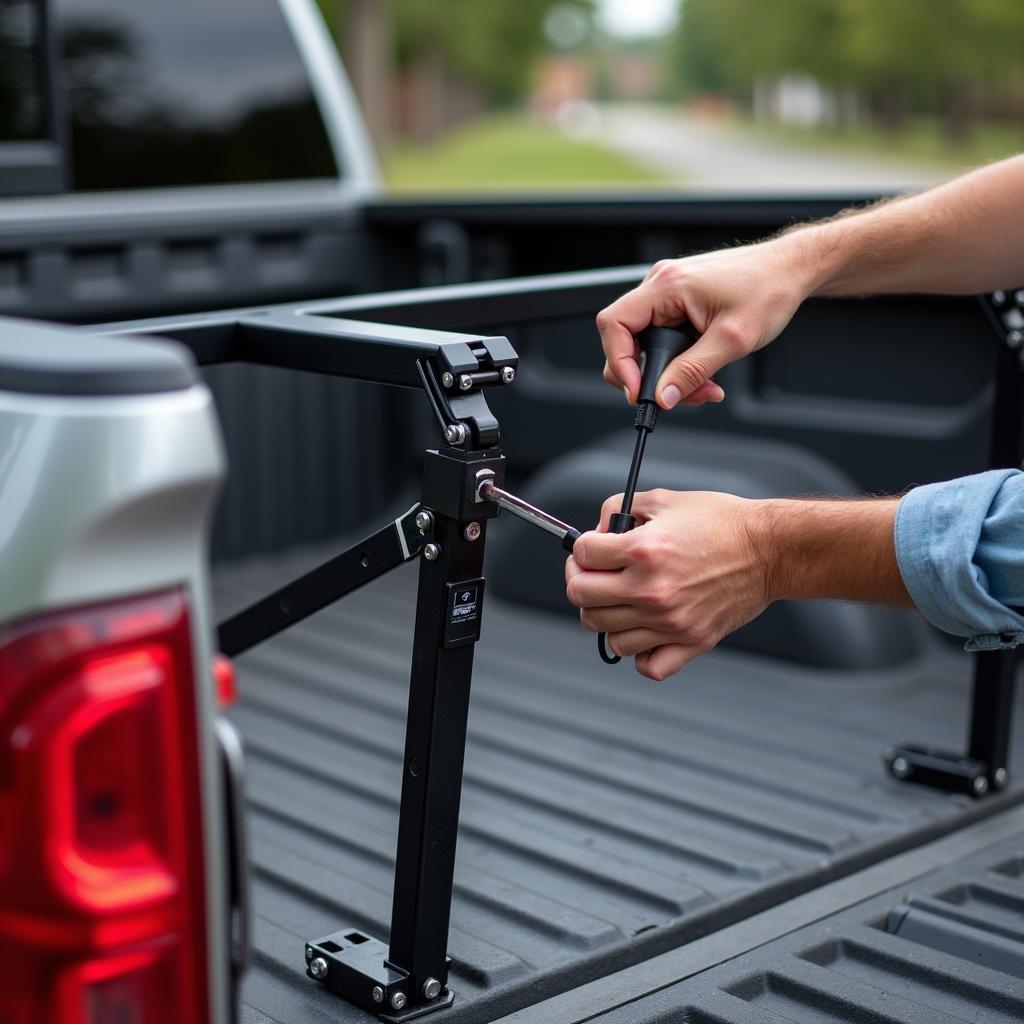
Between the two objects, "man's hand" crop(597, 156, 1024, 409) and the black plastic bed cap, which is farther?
"man's hand" crop(597, 156, 1024, 409)

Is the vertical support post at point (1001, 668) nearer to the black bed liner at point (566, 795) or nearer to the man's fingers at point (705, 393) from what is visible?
the black bed liner at point (566, 795)

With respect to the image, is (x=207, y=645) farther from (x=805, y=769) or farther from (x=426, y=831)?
(x=805, y=769)

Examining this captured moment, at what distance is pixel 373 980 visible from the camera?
1.99 metres

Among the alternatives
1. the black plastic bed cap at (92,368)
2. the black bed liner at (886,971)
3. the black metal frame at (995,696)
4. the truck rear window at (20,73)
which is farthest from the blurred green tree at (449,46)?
the black plastic bed cap at (92,368)

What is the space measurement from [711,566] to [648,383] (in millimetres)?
314

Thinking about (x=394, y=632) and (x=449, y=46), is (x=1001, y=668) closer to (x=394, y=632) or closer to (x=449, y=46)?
(x=394, y=632)

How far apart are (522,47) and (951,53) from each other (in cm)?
1440

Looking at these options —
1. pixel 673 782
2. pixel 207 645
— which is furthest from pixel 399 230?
pixel 207 645

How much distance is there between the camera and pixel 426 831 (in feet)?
6.43

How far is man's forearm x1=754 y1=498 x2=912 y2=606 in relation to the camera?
1.85 metres

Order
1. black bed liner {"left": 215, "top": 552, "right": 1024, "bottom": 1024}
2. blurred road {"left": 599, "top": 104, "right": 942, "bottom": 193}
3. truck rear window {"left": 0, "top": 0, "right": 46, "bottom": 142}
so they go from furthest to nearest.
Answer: blurred road {"left": 599, "top": 104, "right": 942, "bottom": 193}
truck rear window {"left": 0, "top": 0, "right": 46, "bottom": 142}
black bed liner {"left": 215, "top": 552, "right": 1024, "bottom": 1024}

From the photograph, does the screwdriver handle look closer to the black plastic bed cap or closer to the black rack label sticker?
the black rack label sticker

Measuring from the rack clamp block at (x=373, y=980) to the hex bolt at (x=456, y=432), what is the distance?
0.68 m

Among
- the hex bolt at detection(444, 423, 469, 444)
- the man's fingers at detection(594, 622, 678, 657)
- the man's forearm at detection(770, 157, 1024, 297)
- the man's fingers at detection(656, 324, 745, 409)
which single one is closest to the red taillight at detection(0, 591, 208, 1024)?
the hex bolt at detection(444, 423, 469, 444)
